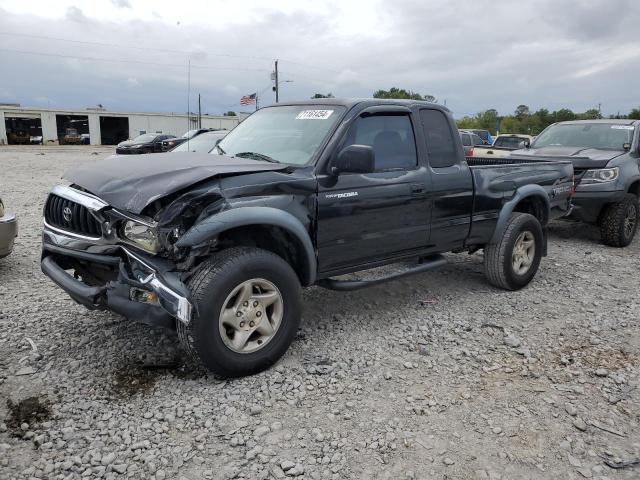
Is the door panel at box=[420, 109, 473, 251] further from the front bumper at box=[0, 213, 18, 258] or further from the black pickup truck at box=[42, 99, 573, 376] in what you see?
the front bumper at box=[0, 213, 18, 258]

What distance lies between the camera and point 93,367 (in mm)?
3580

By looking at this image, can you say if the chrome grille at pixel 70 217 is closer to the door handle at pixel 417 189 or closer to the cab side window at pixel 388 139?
the cab side window at pixel 388 139

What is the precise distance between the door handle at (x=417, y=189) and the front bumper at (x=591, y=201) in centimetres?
422

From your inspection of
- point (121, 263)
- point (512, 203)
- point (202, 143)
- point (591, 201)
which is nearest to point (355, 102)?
point (512, 203)

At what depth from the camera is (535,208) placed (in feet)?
19.1

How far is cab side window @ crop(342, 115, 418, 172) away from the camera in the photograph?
4211 millimetres

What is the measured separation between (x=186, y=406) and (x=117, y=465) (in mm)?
584

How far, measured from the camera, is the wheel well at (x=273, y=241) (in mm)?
3576

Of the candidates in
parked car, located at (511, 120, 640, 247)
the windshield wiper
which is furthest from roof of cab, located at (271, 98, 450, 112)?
parked car, located at (511, 120, 640, 247)

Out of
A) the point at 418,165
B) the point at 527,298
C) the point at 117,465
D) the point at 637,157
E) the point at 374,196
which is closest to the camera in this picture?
the point at 117,465

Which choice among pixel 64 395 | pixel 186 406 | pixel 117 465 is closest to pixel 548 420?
pixel 186 406

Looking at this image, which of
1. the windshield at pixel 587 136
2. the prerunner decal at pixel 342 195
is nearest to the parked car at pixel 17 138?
the windshield at pixel 587 136

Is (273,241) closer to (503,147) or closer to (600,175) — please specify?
(600,175)

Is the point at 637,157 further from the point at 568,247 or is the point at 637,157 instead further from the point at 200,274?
the point at 200,274
